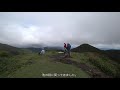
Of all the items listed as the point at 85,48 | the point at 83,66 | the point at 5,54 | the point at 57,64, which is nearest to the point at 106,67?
the point at 83,66

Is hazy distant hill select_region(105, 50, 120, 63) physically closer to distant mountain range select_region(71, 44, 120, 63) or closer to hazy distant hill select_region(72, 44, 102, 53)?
distant mountain range select_region(71, 44, 120, 63)

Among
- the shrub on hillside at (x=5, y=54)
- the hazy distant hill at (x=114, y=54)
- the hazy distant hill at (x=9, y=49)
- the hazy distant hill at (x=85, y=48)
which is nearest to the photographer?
the shrub on hillside at (x=5, y=54)

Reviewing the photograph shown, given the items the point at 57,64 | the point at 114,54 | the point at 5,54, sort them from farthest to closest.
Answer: the point at 114,54 < the point at 5,54 < the point at 57,64

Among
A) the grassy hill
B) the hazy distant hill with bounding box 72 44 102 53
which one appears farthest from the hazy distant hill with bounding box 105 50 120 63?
the hazy distant hill with bounding box 72 44 102 53

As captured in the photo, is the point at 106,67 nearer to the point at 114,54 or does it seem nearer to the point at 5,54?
the point at 114,54

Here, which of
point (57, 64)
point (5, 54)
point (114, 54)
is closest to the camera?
point (57, 64)

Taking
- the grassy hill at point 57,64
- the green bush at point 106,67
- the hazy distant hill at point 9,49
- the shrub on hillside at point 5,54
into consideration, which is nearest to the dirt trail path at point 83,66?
the grassy hill at point 57,64

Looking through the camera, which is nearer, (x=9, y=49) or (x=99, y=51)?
(x=9, y=49)

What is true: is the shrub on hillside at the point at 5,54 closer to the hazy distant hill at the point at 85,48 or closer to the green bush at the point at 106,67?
the hazy distant hill at the point at 85,48

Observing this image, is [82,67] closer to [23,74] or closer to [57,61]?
[57,61]
